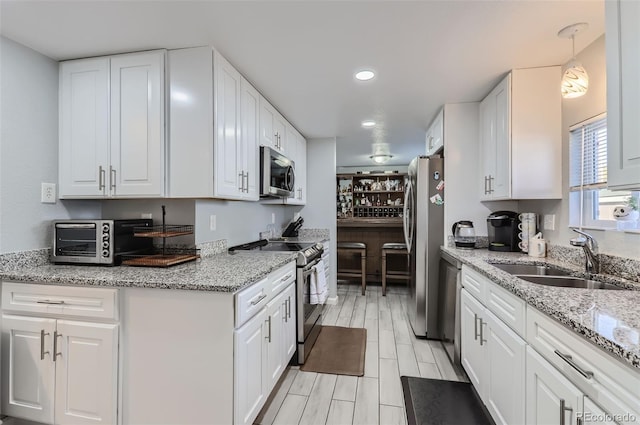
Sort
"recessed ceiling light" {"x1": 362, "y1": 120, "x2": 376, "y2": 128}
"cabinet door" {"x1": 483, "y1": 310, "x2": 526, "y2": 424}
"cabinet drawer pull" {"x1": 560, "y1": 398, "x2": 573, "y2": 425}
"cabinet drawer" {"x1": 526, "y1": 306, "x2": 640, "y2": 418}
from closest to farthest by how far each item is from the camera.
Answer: "cabinet drawer" {"x1": 526, "y1": 306, "x2": 640, "y2": 418}, "cabinet drawer pull" {"x1": 560, "y1": 398, "x2": 573, "y2": 425}, "cabinet door" {"x1": 483, "y1": 310, "x2": 526, "y2": 424}, "recessed ceiling light" {"x1": 362, "y1": 120, "x2": 376, "y2": 128}

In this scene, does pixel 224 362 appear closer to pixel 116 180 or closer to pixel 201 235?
pixel 201 235

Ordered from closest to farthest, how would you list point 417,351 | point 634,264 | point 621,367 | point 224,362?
point 621,367
point 224,362
point 634,264
point 417,351

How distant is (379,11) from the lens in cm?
154

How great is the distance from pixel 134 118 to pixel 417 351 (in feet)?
9.56

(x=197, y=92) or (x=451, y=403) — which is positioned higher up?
(x=197, y=92)

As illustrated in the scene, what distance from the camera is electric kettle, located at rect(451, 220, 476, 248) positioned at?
2.73m

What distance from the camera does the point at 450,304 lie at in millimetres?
2600

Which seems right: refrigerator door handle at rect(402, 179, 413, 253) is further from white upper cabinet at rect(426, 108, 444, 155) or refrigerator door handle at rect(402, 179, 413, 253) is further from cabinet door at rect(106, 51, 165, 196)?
cabinet door at rect(106, 51, 165, 196)

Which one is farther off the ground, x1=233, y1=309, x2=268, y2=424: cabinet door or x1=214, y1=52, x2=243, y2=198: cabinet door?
x1=214, y1=52, x2=243, y2=198: cabinet door

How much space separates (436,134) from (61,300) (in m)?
3.41

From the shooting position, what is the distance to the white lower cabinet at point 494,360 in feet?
4.49

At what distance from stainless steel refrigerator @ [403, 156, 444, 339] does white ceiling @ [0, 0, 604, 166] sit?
78cm

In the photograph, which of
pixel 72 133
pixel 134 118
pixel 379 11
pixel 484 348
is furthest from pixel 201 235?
pixel 484 348

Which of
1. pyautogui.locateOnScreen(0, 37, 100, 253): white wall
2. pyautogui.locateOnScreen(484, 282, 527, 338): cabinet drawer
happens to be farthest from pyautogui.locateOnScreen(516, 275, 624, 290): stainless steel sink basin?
pyautogui.locateOnScreen(0, 37, 100, 253): white wall
